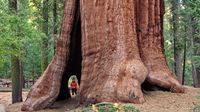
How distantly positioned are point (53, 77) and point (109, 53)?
1989 mm

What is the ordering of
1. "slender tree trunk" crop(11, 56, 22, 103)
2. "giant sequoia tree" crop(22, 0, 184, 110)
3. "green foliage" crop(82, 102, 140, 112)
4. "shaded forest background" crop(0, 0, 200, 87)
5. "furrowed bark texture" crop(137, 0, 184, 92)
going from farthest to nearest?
"slender tree trunk" crop(11, 56, 22, 103) < "shaded forest background" crop(0, 0, 200, 87) < "furrowed bark texture" crop(137, 0, 184, 92) < "giant sequoia tree" crop(22, 0, 184, 110) < "green foliage" crop(82, 102, 140, 112)

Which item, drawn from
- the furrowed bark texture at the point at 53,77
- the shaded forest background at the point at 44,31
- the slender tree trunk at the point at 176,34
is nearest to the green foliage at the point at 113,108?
the shaded forest background at the point at 44,31

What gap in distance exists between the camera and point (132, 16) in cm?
1016

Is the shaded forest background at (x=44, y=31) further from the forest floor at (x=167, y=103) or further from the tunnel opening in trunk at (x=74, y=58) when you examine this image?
the tunnel opening in trunk at (x=74, y=58)

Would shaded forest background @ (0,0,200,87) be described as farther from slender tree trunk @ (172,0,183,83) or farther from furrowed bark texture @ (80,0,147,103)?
furrowed bark texture @ (80,0,147,103)

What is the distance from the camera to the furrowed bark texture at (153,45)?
405 inches

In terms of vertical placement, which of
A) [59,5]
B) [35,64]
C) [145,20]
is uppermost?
[59,5]

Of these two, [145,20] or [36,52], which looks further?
[36,52]

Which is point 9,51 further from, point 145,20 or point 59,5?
point 59,5

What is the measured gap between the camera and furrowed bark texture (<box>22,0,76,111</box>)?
1056cm

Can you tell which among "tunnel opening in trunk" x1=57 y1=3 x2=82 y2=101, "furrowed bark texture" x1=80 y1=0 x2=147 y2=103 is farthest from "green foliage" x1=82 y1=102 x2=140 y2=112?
"tunnel opening in trunk" x1=57 y1=3 x2=82 y2=101

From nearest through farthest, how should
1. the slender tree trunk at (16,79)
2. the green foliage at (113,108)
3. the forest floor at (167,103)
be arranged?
the green foliage at (113,108) < the forest floor at (167,103) < the slender tree trunk at (16,79)

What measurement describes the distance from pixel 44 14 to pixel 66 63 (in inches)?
418

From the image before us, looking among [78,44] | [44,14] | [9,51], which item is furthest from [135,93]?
[44,14]
